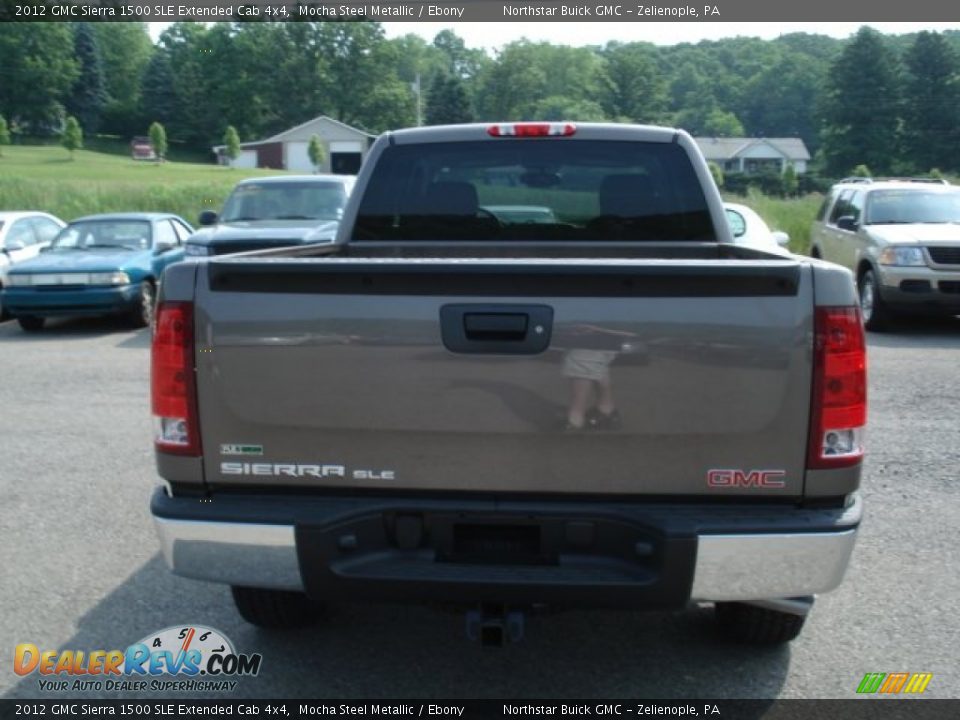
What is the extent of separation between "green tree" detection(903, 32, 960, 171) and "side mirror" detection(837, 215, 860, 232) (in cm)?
6555

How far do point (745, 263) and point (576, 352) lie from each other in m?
0.57

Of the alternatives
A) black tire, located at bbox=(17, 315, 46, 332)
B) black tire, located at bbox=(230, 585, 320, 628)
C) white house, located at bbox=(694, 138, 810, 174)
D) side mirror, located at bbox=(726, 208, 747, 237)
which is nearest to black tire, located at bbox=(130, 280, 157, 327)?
black tire, located at bbox=(17, 315, 46, 332)

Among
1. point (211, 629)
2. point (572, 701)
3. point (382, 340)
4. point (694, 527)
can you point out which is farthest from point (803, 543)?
point (211, 629)

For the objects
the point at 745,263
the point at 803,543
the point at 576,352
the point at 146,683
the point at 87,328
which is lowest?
the point at 87,328

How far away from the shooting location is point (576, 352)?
2.94 meters

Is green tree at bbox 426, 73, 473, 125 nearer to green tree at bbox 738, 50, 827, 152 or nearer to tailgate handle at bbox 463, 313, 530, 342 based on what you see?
green tree at bbox 738, 50, 827, 152

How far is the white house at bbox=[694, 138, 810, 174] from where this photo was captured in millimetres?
105062

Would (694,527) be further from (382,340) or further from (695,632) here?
(695,632)

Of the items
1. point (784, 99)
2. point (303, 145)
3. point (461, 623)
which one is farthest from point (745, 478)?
point (784, 99)

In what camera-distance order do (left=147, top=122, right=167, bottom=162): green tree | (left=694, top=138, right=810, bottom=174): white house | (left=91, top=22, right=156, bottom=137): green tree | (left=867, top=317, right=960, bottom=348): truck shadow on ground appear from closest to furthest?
(left=867, top=317, right=960, bottom=348): truck shadow on ground
(left=147, top=122, right=167, bottom=162): green tree
(left=694, top=138, right=810, bottom=174): white house
(left=91, top=22, right=156, bottom=137): green tree

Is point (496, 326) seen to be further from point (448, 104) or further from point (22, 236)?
point (448, 104)

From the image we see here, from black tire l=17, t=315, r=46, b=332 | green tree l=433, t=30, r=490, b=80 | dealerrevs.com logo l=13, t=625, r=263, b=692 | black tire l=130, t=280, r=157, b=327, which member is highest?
green tree l=433, t=30, r=490, b=80

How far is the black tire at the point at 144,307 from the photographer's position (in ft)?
43.9

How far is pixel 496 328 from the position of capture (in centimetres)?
297
